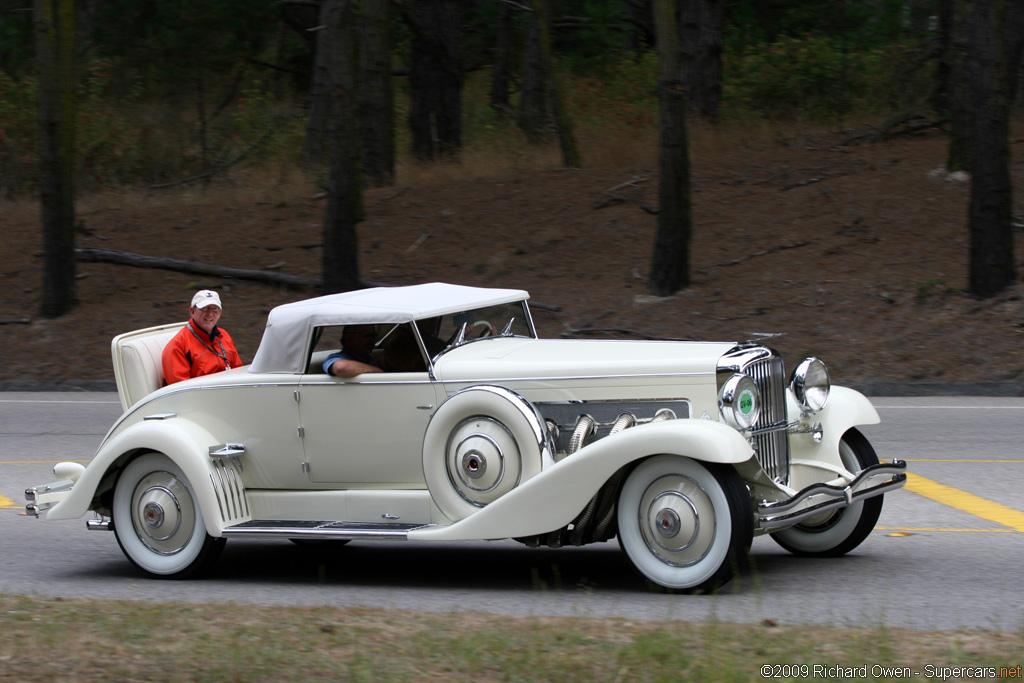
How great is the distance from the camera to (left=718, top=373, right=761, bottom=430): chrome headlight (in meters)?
5.79

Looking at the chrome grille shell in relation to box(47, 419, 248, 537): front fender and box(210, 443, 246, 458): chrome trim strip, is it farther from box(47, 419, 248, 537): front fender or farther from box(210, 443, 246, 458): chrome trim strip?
box(47, 419, 248, 537): front fender

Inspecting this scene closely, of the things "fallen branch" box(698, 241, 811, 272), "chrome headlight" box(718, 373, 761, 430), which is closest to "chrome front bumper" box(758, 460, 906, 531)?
"chrome headlight" box(718, 373, 761, 430)

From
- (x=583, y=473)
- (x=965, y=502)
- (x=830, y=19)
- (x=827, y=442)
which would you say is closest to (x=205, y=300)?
(x=583, y=473)

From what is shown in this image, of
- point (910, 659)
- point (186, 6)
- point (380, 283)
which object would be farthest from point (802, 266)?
point (186, 6)

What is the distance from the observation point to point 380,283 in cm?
1784

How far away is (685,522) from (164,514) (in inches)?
121

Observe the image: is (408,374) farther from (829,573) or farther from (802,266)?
(802,266)

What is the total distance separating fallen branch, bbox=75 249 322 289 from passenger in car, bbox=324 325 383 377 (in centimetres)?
1146

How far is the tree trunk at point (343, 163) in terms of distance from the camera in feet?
53.8

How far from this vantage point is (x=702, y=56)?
76.9 ft

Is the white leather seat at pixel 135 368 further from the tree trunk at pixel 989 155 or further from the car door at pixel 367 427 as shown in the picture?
the tree trunk at pixel 989 155

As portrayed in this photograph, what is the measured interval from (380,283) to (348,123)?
258 cm

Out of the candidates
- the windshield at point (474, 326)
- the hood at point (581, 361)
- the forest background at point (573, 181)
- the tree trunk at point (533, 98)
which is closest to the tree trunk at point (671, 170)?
the forest background at point (573, 181)

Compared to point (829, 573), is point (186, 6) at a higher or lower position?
higher
